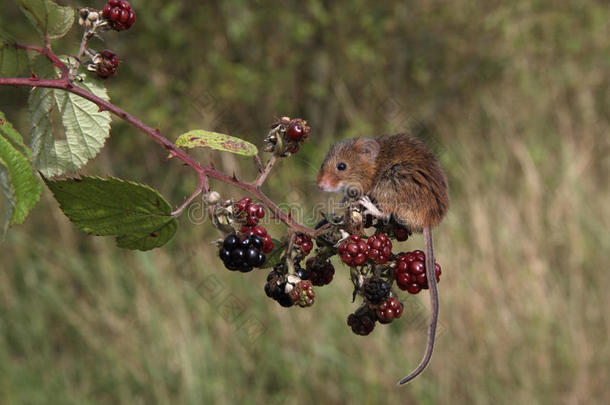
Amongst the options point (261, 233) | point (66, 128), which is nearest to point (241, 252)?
point (261, 233)

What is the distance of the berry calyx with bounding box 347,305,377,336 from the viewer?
1.06m

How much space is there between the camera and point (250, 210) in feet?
3.07

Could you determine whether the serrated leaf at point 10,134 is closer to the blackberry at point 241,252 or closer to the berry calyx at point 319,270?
the blackberry at point 241,252

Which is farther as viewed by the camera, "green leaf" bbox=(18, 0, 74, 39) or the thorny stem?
"green leaf" bbox=(18, 0, 74, 39)

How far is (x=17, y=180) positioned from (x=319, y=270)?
543 millimetres

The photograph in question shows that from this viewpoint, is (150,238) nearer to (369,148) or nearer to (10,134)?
(10,134)

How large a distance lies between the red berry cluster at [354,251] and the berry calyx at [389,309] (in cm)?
12

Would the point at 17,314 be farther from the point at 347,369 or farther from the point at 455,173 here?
the point at 455,173

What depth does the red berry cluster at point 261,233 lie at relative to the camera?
3.05 ft

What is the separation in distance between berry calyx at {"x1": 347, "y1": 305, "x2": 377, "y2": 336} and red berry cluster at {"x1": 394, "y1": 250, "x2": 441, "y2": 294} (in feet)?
0.31

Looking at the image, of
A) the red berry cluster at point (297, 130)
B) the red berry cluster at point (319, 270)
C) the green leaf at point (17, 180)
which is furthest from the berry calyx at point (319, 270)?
the green leaf at point (17, 180)

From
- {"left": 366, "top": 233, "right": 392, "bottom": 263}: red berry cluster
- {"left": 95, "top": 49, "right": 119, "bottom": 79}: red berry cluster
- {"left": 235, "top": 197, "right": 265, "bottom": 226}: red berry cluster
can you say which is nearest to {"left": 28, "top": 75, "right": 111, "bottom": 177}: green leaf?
{"left": 95, "top": 49, "right": 119, "bottom": 79}: red berry cluster

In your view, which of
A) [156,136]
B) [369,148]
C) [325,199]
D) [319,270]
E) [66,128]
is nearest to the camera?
[156,136]

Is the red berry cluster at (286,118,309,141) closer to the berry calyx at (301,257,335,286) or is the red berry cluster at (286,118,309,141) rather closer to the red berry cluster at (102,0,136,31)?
the berry calyx at (301,257,335,286)
